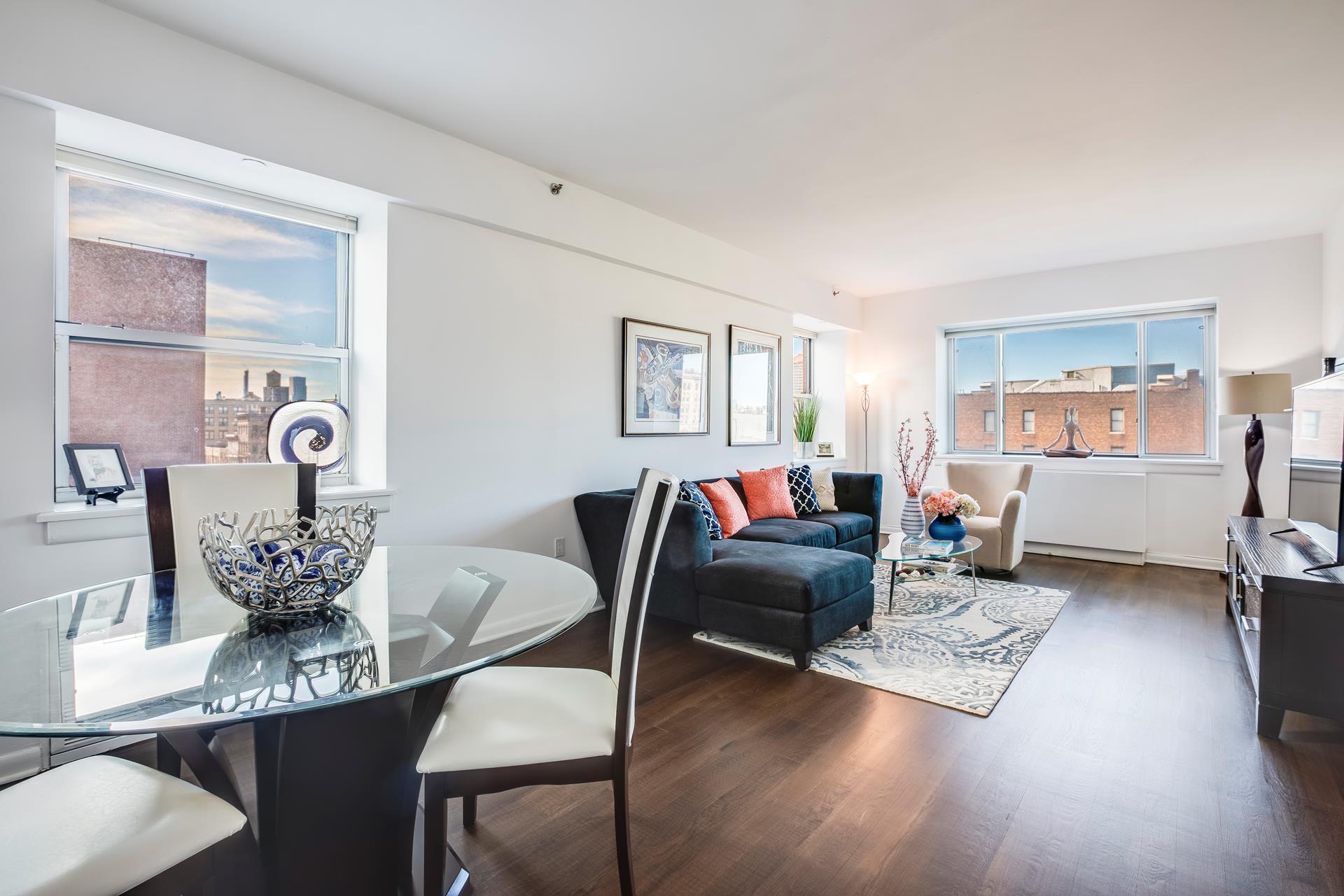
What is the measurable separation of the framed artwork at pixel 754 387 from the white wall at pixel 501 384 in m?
0.89

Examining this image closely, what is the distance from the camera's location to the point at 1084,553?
543 centimetres

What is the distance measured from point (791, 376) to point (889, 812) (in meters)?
4.36

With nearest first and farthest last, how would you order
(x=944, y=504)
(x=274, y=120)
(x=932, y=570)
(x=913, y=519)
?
(x=274, y=120) < (x=944, y=504) < (x=913, y=519) < (x=932, y=570)

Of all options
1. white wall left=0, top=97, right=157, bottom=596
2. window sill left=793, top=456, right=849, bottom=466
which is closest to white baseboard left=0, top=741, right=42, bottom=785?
white wall left=0, top=97, right=157, bottom=596

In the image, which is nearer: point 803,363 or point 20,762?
point 20,762

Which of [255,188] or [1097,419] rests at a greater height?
[255,188]

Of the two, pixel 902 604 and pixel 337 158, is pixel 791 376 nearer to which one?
pixel 902 604

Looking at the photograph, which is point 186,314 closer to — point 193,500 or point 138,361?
point 138,361

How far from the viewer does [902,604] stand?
3945 mm

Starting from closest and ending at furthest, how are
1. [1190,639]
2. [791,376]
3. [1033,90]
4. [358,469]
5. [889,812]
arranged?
[889,812] → [1033,90] → [358,469] → [1190,639] → [791,376]

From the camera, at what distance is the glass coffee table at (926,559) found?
12.0ft

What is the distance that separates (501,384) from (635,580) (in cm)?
226

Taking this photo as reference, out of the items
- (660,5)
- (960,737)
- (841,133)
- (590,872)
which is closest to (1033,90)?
(841,133)

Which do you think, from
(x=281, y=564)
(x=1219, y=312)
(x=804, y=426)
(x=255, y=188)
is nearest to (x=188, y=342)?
(x=255, y=188)
